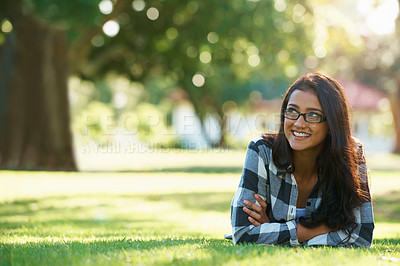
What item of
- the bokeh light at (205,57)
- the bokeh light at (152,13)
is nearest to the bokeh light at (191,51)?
the bokeh light at (205,57)

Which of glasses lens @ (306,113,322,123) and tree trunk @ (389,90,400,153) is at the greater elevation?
tree trunk @ (389,90,400,153)

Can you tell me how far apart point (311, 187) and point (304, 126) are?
0.61m

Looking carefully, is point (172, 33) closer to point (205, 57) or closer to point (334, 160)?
point (205, 57)

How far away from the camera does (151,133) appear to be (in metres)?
43.4

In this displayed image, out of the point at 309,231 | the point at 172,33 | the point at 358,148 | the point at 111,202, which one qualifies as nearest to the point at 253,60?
the point at 172,33

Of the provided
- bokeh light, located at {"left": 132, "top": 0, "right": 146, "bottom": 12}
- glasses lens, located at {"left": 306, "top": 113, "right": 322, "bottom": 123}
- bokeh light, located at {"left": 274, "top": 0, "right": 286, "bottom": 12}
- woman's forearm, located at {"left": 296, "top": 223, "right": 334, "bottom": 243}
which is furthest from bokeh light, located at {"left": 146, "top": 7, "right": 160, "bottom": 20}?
woman's forearm, located at {"left": 296, "top": 223, "right": 334, "bottom": 243}

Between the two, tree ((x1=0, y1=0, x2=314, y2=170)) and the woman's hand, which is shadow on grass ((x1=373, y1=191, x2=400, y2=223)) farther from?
tree ((x1=0, y1=0, x2=314, y2=170))

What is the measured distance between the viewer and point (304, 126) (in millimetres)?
4699

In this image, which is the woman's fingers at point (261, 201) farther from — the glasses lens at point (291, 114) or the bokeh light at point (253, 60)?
the bokeh light at point (253, 60)

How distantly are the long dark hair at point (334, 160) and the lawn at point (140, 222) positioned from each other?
334 mm

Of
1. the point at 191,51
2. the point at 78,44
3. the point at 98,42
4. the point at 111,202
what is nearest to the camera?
the point at 111,202

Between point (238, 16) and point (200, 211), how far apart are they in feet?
29.8

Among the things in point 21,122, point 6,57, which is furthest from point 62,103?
point 6,57

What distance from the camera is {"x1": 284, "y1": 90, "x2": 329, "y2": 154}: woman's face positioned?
4.66 metres
